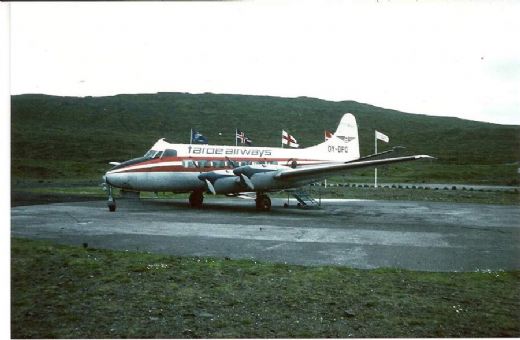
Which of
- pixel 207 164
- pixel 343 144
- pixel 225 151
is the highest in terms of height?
pixel 343 144

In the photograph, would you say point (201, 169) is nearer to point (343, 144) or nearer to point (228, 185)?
point (228, 185)

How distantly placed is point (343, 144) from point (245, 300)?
19.4 metres

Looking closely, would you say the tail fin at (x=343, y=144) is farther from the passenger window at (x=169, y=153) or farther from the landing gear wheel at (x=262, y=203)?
the passenger window at (x=169, y=153)

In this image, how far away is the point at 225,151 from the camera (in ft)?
70.6

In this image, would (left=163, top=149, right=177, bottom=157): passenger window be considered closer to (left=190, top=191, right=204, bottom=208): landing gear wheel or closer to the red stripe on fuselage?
the red stripe on fuselage

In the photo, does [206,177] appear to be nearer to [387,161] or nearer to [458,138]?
[387,161]

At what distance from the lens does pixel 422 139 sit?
298 ft

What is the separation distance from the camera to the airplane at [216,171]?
19.1 meters

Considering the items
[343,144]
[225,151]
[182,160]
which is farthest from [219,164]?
[343,144]

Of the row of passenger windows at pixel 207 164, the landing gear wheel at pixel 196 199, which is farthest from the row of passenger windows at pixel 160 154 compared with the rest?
the landing gear wheel at pixel 196 199

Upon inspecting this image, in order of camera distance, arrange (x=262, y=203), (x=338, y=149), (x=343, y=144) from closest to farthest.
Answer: (x=262, y=203), (x=338, y=149), (x=343, y=144)

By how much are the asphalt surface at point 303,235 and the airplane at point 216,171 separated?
65.0 inches

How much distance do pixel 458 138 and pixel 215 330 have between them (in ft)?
315

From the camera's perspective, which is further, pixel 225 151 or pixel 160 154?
pixel 225 151
